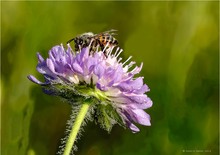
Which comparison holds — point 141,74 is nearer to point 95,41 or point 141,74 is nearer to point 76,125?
point 95,41

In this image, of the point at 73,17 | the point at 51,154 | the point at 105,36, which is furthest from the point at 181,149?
the point at 105,36

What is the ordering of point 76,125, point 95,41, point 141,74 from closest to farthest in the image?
point 76,125
point 95,41
point 141,74

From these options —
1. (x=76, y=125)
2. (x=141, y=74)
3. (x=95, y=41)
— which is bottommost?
(x=76, y=125)

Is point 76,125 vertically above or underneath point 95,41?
underneath

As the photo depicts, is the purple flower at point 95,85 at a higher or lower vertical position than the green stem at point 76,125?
higher

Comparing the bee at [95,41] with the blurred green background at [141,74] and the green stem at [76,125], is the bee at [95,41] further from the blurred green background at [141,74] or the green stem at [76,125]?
the blurred green background at [141,74]

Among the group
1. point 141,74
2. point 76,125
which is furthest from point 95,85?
point 141,74

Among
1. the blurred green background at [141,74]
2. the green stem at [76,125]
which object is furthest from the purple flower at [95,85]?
the blurred green background at [141,74]

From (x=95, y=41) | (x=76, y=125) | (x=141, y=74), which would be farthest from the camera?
(x=141, y=74)
